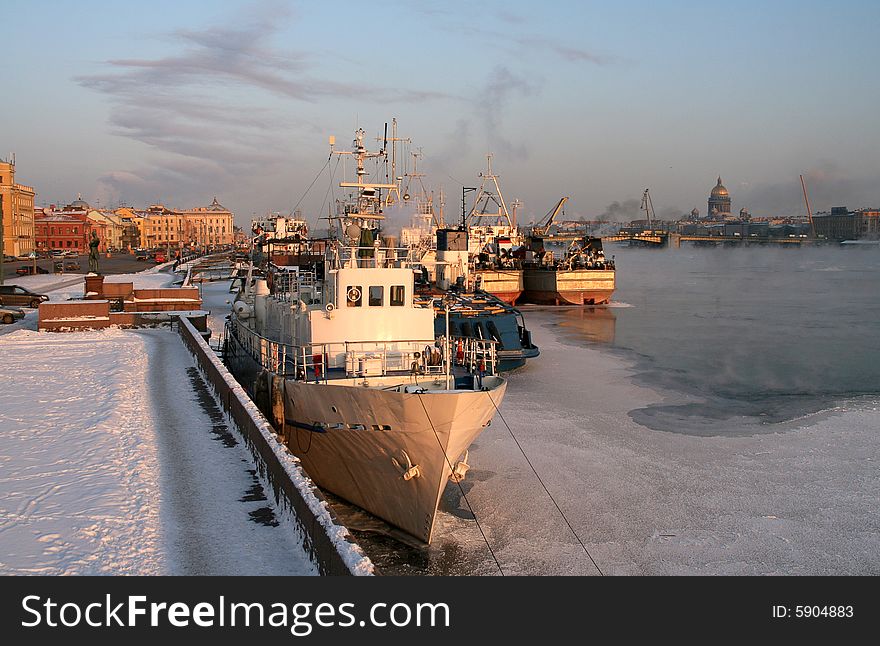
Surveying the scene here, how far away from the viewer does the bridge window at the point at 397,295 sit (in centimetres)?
1930

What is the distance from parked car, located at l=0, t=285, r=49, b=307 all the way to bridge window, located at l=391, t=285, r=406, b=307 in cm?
3410

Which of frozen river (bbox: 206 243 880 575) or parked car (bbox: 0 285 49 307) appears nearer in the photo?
frozen river (bbox: 206 243 880 575)

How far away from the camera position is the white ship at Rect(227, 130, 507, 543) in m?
15.0

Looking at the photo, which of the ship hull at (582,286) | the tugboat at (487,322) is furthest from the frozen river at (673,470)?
the ship hull at (582,286)

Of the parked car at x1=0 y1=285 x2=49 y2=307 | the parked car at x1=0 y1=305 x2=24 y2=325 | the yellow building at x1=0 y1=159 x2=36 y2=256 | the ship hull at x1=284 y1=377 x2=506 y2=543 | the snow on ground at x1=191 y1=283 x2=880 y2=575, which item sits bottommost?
the snow on ground at x1=191 y1=283 x2=880 y2=575

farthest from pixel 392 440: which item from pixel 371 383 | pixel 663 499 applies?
pixel 663 499

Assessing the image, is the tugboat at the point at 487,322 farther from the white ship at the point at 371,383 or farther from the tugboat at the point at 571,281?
the tugboat at the point at 571,281

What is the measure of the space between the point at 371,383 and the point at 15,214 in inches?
3795

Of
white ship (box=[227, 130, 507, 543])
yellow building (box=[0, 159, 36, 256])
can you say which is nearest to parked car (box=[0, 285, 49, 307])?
white ship (box=[227, 130, 507, 543])

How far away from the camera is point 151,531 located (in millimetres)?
10297

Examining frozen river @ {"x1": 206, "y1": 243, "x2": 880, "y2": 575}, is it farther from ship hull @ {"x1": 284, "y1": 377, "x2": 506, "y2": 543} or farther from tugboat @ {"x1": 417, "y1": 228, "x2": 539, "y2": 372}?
tugboat @ {"x1": 417, "y1": 228, "x2": 539, "y2": 372}

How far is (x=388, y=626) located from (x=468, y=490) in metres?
10.2

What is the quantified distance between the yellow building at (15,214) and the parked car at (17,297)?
50.2 m

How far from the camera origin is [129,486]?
12102 mm
